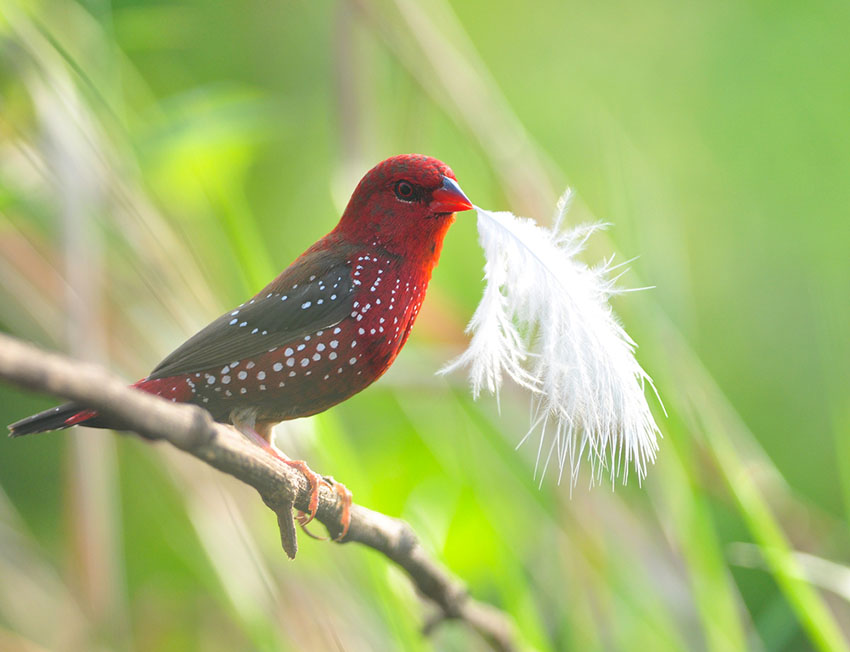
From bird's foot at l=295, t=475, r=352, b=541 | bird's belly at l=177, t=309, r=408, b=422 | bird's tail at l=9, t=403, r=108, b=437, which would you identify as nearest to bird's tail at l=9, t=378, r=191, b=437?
bird's tail at l=9, t=403, r=108, b=437

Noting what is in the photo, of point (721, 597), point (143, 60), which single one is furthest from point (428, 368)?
point (143, 60)

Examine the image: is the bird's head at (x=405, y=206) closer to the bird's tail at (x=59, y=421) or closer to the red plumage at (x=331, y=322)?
the red plumage at (x=331, y=322)

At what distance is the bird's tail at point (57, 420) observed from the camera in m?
0.77

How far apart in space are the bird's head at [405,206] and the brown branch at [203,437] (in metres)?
0.25

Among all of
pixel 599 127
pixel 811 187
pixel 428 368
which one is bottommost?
pixel 811 187

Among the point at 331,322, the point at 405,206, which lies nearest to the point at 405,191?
the point at 405,206

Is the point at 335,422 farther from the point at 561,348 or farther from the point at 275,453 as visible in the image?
the point at 561,348

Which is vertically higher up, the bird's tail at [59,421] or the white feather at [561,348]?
the bird's tail at [59,421]

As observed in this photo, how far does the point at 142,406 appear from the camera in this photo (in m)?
0.59

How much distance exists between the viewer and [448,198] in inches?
33.2

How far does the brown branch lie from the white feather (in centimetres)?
18

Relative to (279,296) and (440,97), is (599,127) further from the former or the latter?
(279,296)

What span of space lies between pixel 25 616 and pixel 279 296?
1.66m

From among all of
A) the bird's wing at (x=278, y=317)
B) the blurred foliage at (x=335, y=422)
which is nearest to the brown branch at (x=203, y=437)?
the bird's wing at (x=278, y=317)
